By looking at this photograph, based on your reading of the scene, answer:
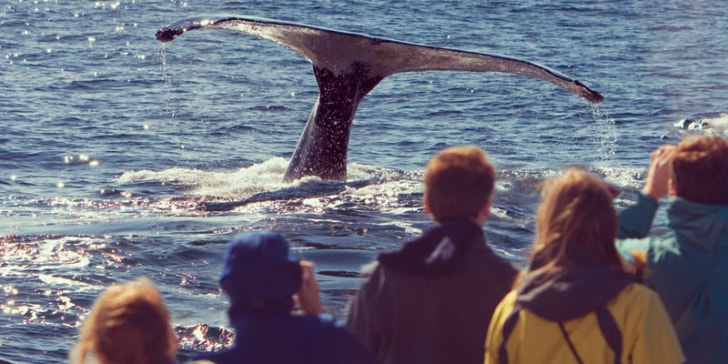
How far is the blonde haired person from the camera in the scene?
10.8ft

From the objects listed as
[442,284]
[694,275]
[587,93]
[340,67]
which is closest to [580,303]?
[442,284]

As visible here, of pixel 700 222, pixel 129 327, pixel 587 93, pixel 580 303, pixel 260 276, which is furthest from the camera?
pixel 587 93

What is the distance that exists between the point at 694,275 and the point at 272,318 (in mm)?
1526

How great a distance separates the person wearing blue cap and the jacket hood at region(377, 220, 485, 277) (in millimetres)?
442

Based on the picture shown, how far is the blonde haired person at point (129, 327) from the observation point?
3281 millimetres

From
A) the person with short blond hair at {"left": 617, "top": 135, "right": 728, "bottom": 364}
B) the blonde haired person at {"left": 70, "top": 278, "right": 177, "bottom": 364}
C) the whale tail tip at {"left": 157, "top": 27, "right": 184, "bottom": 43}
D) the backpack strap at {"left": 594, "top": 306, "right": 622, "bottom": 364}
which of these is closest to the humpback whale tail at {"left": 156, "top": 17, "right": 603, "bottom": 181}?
the whale tail tip at {"left": 157, "top": 27, "right": 184, "bottom": 43}

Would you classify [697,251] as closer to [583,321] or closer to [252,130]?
[583,321]

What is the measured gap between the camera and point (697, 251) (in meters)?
4.43

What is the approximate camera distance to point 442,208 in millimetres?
4086

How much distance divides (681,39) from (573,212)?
25705 mm

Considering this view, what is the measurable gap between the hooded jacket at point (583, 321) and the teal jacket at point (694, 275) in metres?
0.53

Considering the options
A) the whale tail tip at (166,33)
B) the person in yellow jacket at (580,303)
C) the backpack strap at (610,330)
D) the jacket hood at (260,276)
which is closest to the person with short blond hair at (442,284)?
the person in yellow jacket at (580,303)

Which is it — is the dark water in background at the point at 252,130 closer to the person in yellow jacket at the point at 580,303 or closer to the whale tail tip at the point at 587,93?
the whale tail tip at the point at 587,93

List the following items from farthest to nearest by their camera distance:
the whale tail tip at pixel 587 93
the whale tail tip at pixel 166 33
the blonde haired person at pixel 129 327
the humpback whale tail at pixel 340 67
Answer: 1. the humpback whale tail at pixel 340 67
2. the whale tail tip at pixel 587 93
3. the whale tail tip at pixel 166 33
4. the blonde haired person at pixel 129 327
